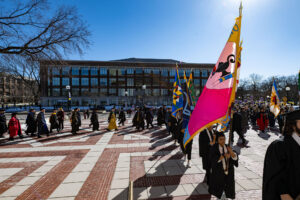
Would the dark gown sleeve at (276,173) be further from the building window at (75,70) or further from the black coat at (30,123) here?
the building window at (75,70)

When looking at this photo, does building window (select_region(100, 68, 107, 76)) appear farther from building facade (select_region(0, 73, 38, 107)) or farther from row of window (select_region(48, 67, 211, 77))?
building facade (select_region(0, 73, 38, 107))

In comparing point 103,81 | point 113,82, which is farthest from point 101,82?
point 113,82

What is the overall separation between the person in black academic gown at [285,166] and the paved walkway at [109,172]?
7.88ft

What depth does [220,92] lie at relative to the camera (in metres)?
3.38

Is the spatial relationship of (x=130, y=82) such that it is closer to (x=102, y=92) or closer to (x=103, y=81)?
(x=103, y=81)

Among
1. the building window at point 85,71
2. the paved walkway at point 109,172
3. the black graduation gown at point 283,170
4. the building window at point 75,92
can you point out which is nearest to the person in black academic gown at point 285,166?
the black graduation gown at point 283,170

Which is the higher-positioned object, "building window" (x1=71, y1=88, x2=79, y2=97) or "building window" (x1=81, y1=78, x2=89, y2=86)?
"building window" (x1=81, y1=78, x2=89, y2=86)

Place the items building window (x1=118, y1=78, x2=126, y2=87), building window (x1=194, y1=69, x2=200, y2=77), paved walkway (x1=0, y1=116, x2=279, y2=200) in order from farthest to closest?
building window (x1=194, y1=69, x2=200, y2=77), building window (x1=118, y1=78, x2=126, y2=87), paved walkway (x1=0, y1=116, x2=279, y2=200)

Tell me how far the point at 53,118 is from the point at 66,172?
25.2 feet

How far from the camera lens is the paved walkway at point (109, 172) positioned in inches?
160

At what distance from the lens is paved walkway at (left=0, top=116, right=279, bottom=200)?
4.07 m

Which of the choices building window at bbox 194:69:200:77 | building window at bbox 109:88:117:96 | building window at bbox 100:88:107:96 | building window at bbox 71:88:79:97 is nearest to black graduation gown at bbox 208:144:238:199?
building window at bbox 100:88:107:96

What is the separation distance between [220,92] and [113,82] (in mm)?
54789

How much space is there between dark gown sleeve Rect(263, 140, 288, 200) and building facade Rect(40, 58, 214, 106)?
50.5m
